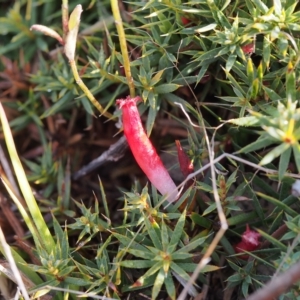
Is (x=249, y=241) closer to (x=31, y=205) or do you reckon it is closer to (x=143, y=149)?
(x=143, y=149)

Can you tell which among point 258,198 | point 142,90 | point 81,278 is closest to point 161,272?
point 81,278

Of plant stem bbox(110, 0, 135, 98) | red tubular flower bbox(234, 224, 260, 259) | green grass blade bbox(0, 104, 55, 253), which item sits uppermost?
plant stem bbox(110, 0, 135, 98)

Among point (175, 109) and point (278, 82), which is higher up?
point (278, 82)

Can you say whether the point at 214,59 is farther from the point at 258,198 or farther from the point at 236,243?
the point at 236,243

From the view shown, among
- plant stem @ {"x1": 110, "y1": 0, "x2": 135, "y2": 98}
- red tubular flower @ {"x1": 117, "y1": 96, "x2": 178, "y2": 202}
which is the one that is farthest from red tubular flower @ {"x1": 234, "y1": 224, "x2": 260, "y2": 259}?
plant stem @ {"x1": 110, "y1": 0, "x2": 135, "y2": 98}

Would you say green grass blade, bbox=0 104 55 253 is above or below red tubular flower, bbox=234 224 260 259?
above

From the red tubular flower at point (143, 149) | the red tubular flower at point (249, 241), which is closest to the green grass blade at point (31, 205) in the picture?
the red tubular flower at point (143, 149)

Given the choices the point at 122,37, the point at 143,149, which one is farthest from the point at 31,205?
the point at 122,37

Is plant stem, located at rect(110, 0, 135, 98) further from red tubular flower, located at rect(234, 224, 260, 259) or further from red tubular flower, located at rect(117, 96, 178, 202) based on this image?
red tubular flower, located at rect(234, 224, 260, 259)
